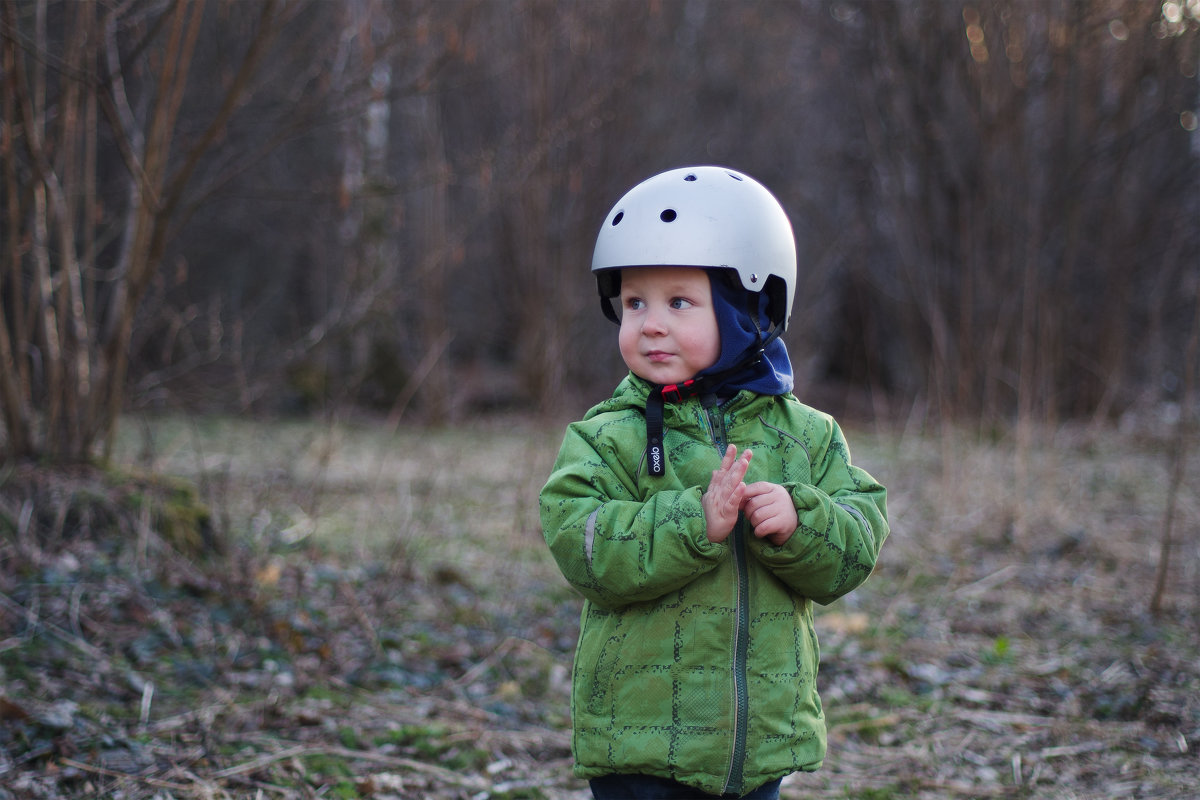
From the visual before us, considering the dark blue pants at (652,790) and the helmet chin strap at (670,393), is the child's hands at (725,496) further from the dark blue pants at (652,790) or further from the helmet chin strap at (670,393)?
the dark blue pants at (652,790)

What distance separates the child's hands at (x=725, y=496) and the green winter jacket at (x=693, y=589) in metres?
0.03

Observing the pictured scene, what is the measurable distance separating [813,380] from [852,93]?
6780 mm

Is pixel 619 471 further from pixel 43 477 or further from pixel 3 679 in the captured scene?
pixel 43 477

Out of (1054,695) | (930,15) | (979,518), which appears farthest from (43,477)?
(930,15)

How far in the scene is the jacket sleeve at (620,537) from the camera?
1913 mm

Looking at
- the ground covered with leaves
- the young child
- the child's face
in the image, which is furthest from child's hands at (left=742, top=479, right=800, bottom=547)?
the ground covered with leaves

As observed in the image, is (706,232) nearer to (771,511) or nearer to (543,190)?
(771,511)

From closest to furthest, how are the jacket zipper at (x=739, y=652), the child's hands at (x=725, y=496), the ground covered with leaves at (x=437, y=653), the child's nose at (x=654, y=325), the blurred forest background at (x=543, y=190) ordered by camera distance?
the child's hands at (x=725, y=496) < the jacket zipper at (x=739, y=652) < the child's nose at (x=654, y=325) < the ground covered with leaves at (x=437, y=653) < the blurred forest background at (x=543, y=190)

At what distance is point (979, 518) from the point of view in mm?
6617

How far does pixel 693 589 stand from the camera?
2055 millimetres

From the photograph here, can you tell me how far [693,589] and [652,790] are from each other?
433mm

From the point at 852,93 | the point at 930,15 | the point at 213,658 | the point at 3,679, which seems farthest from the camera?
the point at 852,93

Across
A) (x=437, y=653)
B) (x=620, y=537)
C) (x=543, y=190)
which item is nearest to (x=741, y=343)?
(x=620, y=537)

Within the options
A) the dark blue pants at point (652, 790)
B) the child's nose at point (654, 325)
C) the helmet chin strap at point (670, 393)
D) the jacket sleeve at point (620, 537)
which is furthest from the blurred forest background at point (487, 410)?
the child's nose at point (654, 325)
